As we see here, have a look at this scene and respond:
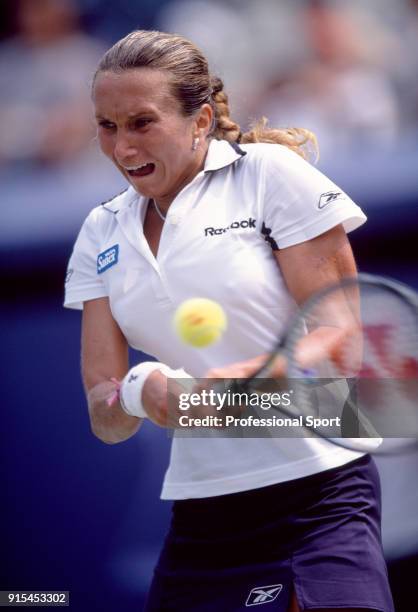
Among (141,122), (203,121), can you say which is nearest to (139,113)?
(141,122)

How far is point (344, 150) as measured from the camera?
9.90 ft

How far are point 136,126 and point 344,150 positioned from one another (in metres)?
1.40

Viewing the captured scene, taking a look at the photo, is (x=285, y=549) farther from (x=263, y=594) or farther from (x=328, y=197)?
(x=328, y=197)

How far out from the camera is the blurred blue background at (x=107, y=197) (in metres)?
2.72

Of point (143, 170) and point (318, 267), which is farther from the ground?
point (143, 170)

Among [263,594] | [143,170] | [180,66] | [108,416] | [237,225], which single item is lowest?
[263,594]

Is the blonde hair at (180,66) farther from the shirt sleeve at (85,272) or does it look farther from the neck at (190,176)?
the shirt sleeve at (85,272)

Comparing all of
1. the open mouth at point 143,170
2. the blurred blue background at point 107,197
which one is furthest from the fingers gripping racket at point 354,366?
the blurred blue background at point 107,197

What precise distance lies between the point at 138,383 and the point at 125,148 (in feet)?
1.23

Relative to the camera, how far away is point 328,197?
1.67m

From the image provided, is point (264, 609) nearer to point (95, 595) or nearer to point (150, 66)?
point (150, 66)

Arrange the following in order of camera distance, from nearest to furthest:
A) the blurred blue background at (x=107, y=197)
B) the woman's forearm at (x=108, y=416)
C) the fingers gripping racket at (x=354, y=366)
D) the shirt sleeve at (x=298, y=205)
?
1. the fingers gripping racket at (x=354, y=366)
2. the shirt sleeve at (x=298, y=205)
3. the woman's forearm at (x=108, y=416)
4. the blurred blue background at (x=107, y=197)

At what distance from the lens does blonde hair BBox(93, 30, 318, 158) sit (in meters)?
1.71

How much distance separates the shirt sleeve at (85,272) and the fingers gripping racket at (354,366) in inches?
15.9
